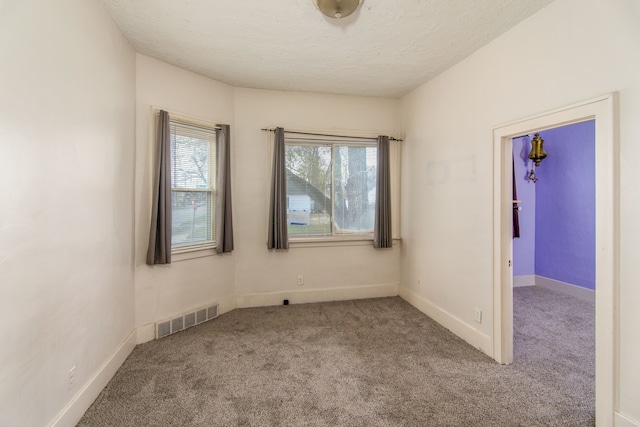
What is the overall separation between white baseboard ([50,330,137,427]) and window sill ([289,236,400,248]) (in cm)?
194

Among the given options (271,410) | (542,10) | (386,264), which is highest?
(542,10)

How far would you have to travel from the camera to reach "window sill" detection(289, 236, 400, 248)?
143 inches

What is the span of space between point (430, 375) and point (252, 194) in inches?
103

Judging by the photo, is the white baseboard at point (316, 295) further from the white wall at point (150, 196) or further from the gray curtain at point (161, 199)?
the gray curtain at point (161, 199)

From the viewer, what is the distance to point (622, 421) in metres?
1.53

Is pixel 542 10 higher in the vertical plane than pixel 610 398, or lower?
higher

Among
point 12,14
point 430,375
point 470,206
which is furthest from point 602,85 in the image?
point 12,14

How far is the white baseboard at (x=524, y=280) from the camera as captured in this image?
438cm

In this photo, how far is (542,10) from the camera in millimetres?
1945

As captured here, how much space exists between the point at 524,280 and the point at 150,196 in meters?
5.29

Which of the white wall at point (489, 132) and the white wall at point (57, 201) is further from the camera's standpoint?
the white wall at point (489, 132)

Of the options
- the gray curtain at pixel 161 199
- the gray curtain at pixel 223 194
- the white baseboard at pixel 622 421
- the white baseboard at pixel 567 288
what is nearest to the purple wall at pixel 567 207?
the white baseboard at pixel 567 288

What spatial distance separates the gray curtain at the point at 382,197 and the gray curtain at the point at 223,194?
6.16ft

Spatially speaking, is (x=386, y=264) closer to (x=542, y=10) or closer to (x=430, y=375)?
(x=430, y=375)
